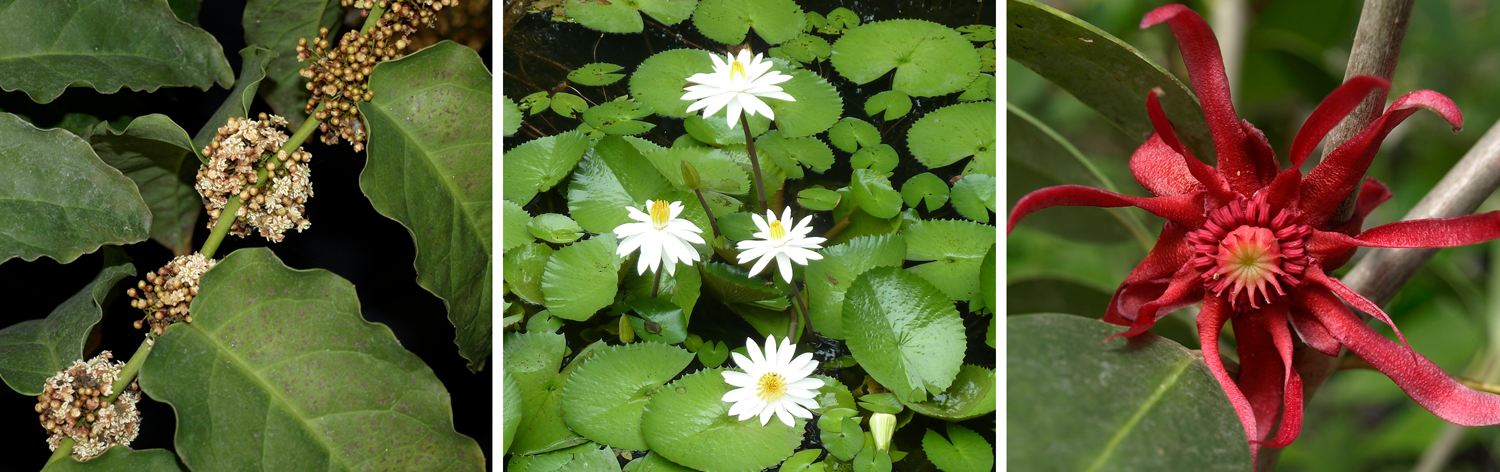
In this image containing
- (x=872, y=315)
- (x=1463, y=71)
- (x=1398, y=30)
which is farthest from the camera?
(x=1463, y=71)

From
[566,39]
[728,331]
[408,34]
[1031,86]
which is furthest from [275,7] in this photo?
[1031,86]

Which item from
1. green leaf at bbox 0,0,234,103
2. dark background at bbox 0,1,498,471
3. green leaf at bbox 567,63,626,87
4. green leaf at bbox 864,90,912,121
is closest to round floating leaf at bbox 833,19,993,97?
green leaf at bbox 864,90,912,121

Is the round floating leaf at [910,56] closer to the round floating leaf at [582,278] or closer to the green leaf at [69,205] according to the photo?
the round floating leaf at [582,278]

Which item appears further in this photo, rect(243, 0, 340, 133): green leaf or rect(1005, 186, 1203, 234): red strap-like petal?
rect(243, 0, 340, 133): green leaf

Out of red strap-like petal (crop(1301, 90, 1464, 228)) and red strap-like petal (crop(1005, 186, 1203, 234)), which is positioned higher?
red strap-like petal (crop(1301, 90, 1464, 228))

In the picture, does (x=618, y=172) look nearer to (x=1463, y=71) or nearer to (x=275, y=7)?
(x=275, y=7)

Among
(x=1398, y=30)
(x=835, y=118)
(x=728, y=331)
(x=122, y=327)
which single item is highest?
(x=1398, y=30)

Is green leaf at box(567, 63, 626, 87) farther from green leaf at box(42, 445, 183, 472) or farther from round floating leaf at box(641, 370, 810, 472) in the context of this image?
green leaf at box(42, 445, 183, 472)
